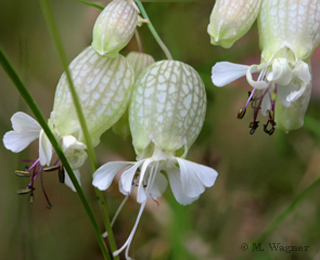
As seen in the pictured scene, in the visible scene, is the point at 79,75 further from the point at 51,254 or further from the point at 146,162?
the point at 51,254

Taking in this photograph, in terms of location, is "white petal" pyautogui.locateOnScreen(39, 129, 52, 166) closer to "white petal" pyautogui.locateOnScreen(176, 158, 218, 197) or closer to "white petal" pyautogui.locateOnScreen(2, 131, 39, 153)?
"white petal" pyautogui.locateOnScreen(2, 131, 39, 153)

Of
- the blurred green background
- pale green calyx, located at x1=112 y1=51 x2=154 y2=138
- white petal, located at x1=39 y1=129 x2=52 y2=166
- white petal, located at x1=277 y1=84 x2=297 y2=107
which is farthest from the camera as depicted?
the blurred green background

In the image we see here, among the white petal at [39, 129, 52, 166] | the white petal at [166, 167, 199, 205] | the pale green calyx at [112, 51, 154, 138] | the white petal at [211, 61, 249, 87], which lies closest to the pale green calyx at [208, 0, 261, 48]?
the white petal at [211, 61, 249, 87]

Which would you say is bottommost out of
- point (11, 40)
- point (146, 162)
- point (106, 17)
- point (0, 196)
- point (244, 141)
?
point (244, 141)

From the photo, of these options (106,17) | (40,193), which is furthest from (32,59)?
(106,17)

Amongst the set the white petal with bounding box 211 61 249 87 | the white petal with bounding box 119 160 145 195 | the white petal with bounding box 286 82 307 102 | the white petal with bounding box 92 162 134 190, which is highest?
the white petal with bounding box 211 61 249 87

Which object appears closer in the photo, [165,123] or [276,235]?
[165,123]

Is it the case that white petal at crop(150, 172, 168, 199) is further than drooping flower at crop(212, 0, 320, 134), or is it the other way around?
white petal at crop(150, 172, 168, 199)

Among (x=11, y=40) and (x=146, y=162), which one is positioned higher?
(x=11, y=40)
